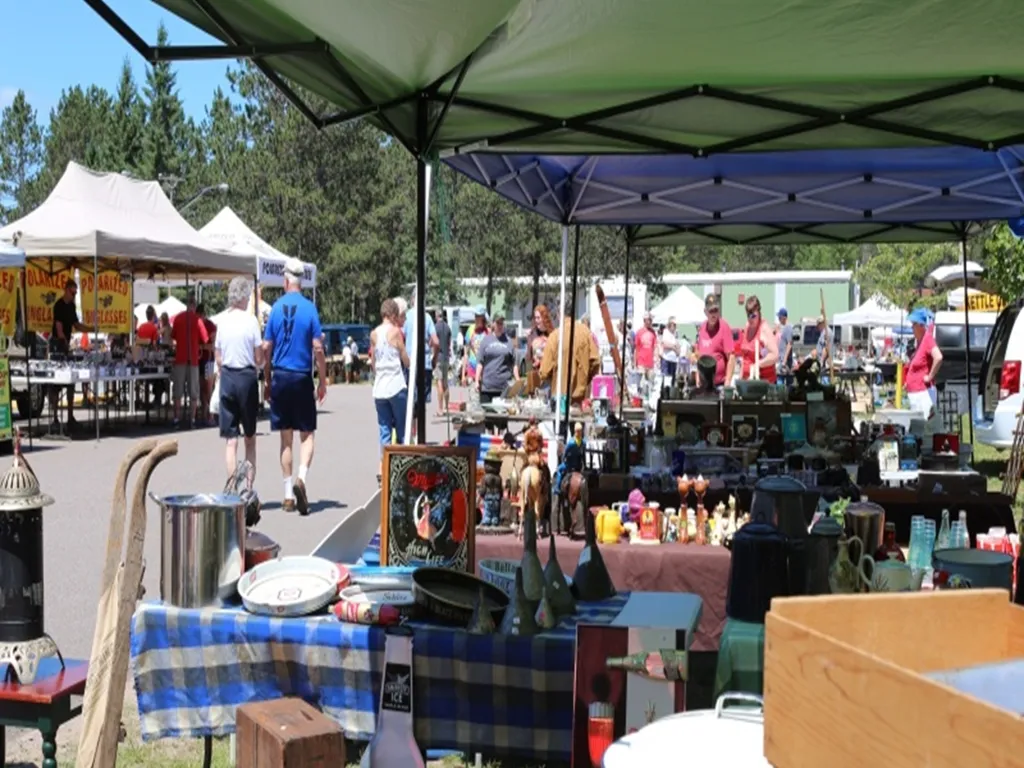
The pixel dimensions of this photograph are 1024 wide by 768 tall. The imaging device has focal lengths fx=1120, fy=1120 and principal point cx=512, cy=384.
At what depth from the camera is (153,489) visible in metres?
10.7

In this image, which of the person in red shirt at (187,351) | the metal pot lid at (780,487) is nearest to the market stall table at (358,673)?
the metal pot lid at (780,487)

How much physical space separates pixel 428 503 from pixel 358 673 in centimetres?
78

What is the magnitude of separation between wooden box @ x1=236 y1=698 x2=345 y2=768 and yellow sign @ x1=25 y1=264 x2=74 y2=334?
1743 centimetres

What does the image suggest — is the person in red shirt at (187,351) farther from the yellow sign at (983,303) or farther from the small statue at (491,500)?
the yellow sign at (983,303)

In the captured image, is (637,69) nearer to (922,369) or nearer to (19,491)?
(19,491)

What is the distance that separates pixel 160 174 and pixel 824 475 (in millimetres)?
49172

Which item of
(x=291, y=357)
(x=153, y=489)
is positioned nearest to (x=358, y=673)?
(x=291, y=357)

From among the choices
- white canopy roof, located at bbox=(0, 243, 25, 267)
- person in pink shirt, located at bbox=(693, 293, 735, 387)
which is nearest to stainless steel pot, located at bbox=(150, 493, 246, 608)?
person in pink shirt, located at bbox=(693, 293, 735, 387)

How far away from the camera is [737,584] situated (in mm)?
2754

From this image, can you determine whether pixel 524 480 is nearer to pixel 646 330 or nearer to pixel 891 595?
pixel 891 595

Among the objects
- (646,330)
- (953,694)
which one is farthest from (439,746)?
(646,330)

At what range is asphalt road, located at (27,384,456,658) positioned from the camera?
664 centimetres

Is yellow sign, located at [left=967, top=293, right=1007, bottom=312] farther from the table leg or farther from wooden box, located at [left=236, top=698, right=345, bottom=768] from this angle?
wooden box, located at [left=236, top=698, right=345, bottom=768]

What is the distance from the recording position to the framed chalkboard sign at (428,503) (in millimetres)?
3881
